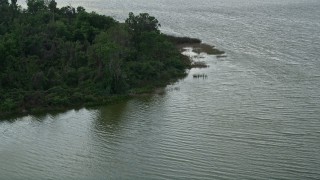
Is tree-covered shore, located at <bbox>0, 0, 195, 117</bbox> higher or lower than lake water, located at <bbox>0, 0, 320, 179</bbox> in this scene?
higher

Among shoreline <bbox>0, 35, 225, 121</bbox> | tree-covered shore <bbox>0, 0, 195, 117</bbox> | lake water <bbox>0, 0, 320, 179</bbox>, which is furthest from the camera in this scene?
tree-covered shore <bbox>0, 0, 195, 117</bbox>

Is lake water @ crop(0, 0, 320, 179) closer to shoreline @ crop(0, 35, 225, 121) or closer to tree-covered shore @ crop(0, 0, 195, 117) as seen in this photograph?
shoreline @ crop(0, 35, 225, 121)

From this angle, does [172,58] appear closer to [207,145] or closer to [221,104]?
[221,104]

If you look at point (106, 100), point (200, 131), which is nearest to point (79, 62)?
point (106, 100)

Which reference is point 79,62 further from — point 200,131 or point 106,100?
point 200,131

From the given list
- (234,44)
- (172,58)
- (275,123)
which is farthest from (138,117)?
(234,44)

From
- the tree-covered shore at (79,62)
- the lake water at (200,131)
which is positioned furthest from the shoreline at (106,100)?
the lake water at (200,131)

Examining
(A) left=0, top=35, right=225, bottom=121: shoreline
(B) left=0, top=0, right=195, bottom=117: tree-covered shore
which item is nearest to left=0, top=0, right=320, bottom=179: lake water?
(A) left=0, top=35, right=225, bottom=121: shoreline
